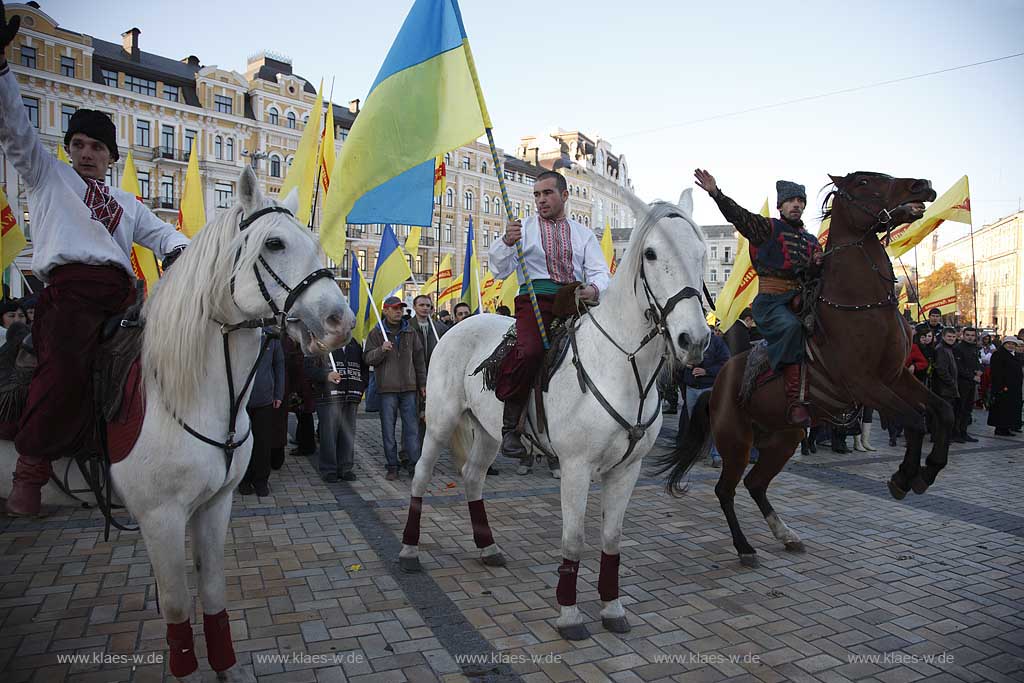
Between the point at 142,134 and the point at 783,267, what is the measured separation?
164 ft

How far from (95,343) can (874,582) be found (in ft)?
19.2

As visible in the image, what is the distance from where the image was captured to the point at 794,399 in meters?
5.36

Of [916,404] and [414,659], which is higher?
[916,404]

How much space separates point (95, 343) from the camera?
3.15 meters

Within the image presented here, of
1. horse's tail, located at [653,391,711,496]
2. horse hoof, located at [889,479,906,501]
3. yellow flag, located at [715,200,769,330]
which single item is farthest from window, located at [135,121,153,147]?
horse hoof, located at [889,479,906,501]

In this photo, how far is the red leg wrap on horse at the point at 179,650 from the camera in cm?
310

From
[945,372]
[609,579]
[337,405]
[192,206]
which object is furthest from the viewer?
[945,372]

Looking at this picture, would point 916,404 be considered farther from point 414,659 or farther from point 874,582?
point 414,659

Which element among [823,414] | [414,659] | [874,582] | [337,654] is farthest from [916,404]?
[337,654]

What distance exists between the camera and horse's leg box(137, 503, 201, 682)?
2.96 metres

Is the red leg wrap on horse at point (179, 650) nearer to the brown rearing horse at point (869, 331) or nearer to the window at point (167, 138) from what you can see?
the brown rearing horse at point (869, 331)

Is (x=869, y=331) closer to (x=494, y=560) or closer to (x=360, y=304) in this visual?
(x=494, y=560)

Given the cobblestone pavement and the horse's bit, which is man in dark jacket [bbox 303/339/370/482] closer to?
the cobblestone pavement

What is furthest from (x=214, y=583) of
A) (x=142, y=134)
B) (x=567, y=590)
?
(x=142, y=134)
